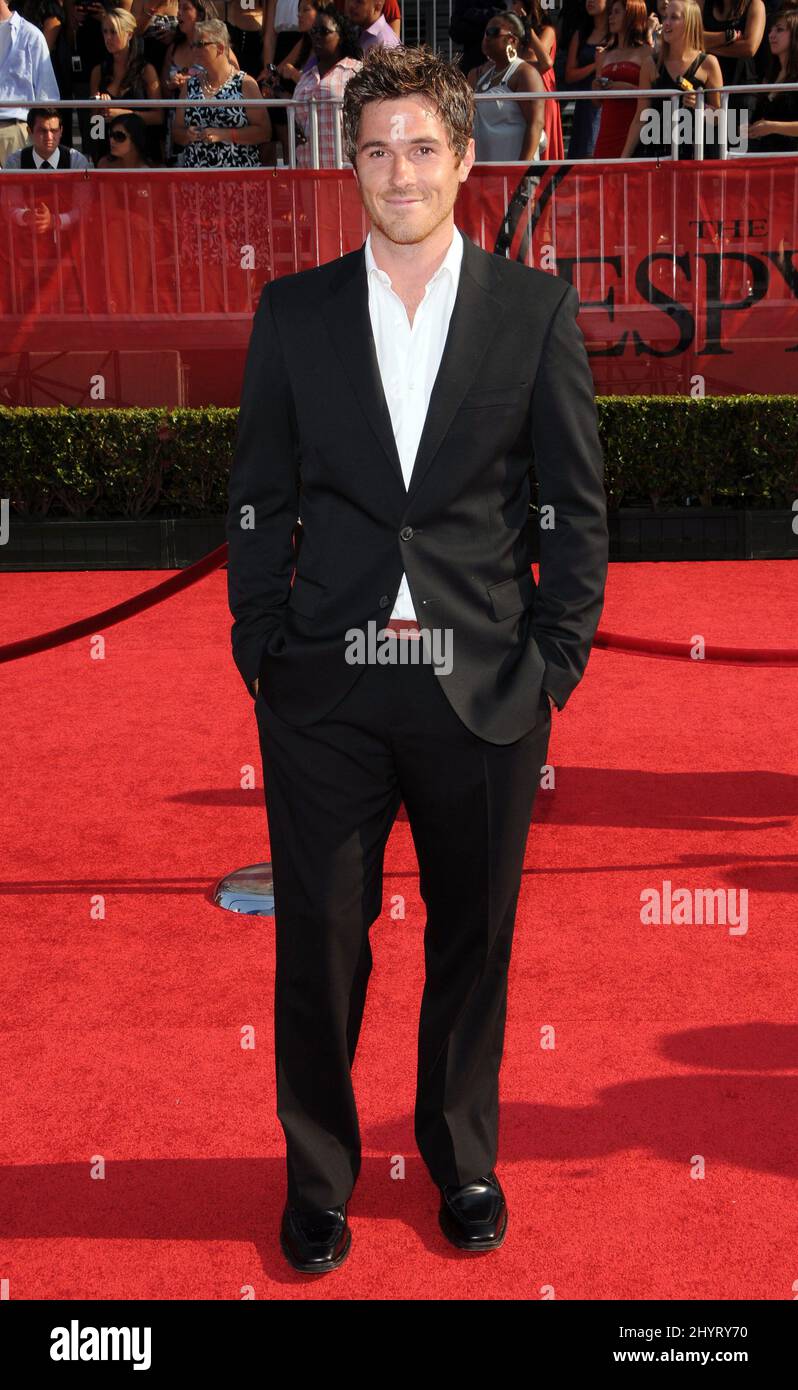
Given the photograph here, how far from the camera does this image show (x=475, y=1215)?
3.05m

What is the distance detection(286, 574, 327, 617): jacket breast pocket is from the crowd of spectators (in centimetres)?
882

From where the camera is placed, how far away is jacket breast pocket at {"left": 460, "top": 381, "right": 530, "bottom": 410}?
2.75m

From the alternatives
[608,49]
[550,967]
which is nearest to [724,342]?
[608,49]

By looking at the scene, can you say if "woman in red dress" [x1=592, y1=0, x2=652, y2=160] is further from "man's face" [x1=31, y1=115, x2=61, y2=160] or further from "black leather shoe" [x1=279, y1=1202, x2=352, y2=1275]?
"black leather shoe" [x1=279, y1=1202, x2=352, y2=1275]

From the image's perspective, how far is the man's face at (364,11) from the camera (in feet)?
37.6

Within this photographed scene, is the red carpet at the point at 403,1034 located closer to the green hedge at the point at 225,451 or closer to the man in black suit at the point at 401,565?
the man in black suit at the point at 401,565

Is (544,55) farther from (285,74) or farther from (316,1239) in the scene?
(316,1239)

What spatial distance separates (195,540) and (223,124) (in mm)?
3042

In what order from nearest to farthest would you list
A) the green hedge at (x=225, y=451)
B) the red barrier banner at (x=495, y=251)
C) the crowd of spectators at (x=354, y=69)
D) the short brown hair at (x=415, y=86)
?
1. the short brown hair at (x=415, y=86)
2. the green hedge at (x=225, y=451)
3. the crowd of spectators at (x=354, y=69)
4. the red barrier banner at (x=495, y=251)

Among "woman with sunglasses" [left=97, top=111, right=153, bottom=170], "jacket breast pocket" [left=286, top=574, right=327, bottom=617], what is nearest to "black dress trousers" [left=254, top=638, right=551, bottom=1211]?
"jacket breast pocket" [left=286, top=574, right=327, bottom=617]

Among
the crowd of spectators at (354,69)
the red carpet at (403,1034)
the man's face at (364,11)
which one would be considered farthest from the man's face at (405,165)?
the man's face at (364,11)

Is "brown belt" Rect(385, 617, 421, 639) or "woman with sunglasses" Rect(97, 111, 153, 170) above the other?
"woman with sunglasses" Rect(97, 111, 153, 170)

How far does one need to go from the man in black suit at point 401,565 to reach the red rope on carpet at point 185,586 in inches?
74.9

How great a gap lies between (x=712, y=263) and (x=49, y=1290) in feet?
32.0
